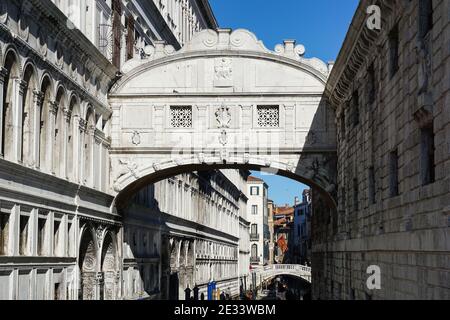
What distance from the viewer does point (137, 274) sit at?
3650cm

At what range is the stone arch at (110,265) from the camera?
98.6ft

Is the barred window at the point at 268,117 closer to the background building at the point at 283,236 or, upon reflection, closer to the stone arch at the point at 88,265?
the stone arch at the point at 88,265

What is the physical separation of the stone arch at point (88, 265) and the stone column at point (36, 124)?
569 centimetres

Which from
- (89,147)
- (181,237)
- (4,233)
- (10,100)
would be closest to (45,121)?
(10,100)

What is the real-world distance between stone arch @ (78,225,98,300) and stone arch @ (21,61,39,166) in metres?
6.16

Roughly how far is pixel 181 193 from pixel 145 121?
720 inches

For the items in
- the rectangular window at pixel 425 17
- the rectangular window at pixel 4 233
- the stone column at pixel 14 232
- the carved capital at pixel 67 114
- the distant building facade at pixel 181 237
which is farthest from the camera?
the distant building facade at pixel 181 237

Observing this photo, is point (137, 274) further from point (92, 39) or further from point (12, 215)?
point (12, 215)

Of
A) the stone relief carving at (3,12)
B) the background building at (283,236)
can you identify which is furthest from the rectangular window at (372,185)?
the background building at (283,236)

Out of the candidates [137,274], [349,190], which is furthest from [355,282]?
[137,274]

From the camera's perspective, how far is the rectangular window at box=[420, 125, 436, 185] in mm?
14297

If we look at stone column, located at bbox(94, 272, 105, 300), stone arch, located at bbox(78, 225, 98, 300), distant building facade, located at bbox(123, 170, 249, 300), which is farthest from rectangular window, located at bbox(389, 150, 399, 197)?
distant building facade, located at bbox(123, 170, 249, 300)

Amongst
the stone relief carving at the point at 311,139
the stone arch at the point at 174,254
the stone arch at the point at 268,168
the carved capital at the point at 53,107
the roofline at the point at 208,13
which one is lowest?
the stone arch at the point at 174,254

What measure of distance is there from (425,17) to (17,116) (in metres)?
10.1
